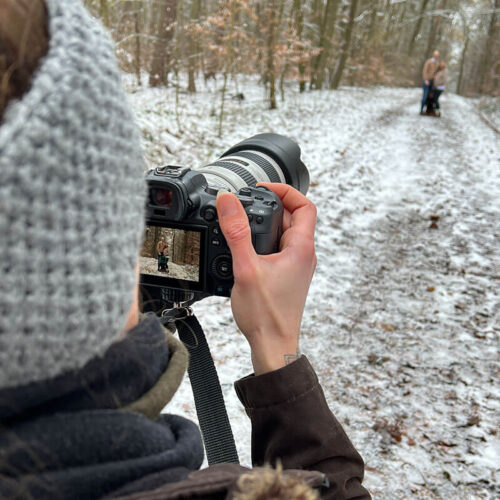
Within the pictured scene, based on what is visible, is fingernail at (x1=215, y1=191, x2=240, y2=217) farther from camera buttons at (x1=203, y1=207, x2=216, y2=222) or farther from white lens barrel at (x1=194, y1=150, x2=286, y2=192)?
white lens barrel at (x1=194, y1=150, x2=286, y2=192)

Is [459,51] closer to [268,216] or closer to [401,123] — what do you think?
[401,123]

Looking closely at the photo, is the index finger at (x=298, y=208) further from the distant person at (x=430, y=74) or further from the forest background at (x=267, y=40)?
the distant person at (x=430, y=74)

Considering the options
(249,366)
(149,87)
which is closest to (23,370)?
(249,366)

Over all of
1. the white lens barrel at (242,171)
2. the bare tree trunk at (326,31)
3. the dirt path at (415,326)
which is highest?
the bare tree trunk at (326,31)

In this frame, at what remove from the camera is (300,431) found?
0.94 metres

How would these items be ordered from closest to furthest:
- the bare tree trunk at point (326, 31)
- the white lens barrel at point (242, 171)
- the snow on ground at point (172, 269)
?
1. the snow on ground at point (172, 269)
2. the white lens barrel at point (242, 171)
3. the bare tree trunk at point (326, 31)

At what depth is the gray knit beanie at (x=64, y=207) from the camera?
1.55ft

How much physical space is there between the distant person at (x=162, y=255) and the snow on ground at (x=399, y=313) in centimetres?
113

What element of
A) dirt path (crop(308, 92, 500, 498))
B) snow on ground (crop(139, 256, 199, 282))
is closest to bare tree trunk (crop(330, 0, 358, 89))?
dirt path (crop(308, 92, 500, 498))

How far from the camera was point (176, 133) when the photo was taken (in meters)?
6.66

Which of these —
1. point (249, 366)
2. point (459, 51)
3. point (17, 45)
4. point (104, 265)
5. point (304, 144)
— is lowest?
point (249, 366)

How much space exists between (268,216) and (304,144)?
21.9ft

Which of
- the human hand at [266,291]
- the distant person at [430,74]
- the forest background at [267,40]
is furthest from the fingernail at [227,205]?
the distant person at [430,74]

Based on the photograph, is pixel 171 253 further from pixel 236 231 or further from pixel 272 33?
pixel 272 33
